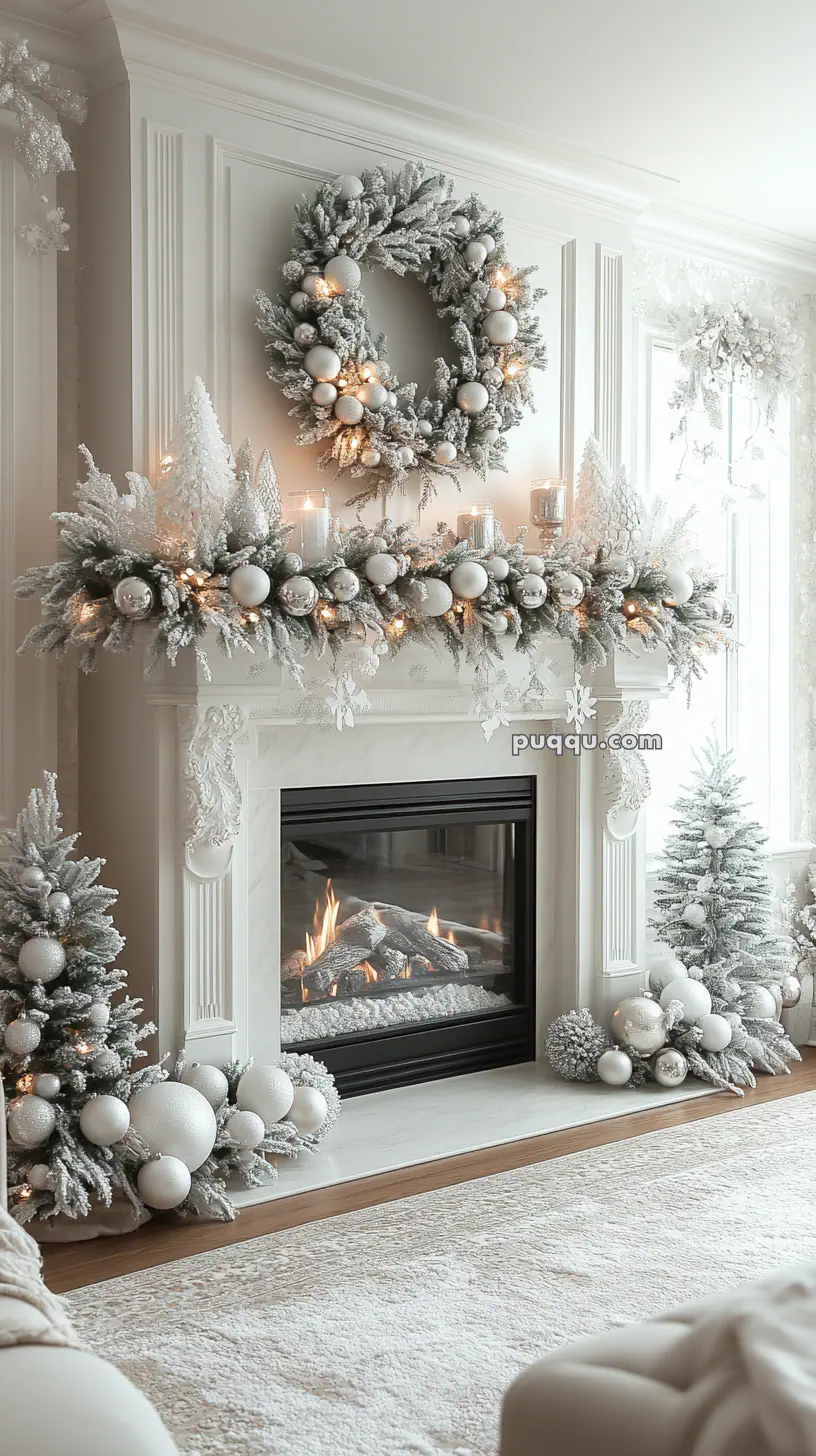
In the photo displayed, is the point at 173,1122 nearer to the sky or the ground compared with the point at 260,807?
nearer to the ground

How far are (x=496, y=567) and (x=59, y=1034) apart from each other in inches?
64.9

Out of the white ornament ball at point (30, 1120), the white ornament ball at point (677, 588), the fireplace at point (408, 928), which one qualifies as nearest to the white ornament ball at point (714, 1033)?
the fireplace at point (408, 928)

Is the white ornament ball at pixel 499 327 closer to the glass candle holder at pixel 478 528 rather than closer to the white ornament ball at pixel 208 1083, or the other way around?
the glass candle holder at pixel 478 528

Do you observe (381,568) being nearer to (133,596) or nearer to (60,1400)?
(133,596)

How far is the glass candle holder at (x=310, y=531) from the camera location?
11.0ft

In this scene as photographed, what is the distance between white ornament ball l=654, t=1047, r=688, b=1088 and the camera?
405cm

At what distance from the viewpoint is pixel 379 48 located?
3371 millimetres

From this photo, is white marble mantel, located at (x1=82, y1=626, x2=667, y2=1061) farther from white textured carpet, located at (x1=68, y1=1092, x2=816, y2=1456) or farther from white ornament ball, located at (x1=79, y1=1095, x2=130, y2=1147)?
white textured carpet, located at (x1=68, y1=1092, x2=816, y2=1456)

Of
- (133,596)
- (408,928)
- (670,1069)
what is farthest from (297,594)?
(670,1069)

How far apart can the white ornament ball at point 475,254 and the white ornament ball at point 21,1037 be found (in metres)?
2.45

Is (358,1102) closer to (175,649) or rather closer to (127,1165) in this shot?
(127,1165)

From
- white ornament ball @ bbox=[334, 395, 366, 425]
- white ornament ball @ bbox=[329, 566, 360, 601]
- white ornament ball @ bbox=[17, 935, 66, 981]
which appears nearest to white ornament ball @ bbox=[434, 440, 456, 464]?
white ornament ball @ bbox=[334, 395, 366, 425]

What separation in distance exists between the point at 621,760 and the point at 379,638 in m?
1.06

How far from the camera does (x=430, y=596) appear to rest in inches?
135
